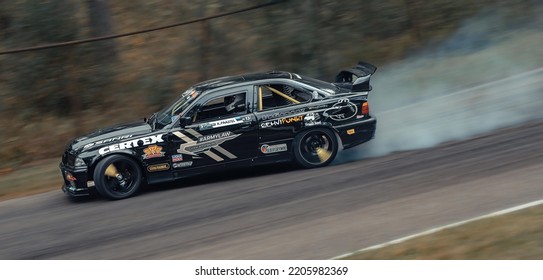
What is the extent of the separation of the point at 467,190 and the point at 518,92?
16.9 ft

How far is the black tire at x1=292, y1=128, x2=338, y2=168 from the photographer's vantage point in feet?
37.3

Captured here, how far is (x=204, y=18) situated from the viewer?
15.5m

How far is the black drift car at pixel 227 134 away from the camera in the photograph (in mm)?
10836

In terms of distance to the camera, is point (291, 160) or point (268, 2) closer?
point (291, 160)

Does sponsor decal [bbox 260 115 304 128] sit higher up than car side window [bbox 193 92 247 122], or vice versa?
car side window [bbox 193 92 247 122]

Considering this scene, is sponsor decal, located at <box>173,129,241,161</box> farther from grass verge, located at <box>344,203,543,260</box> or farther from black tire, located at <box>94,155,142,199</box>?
grass verge, located at <box>344,203,543,260</box>

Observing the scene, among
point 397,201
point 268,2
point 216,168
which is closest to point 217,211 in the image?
point 216,168

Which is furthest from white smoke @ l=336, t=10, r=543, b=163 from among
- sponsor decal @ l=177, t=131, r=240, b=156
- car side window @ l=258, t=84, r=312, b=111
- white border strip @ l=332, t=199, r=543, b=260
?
white border strip @ l=332, t=199, r=543, b=260

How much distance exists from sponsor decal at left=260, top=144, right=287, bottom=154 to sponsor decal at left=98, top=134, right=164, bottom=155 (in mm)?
1553

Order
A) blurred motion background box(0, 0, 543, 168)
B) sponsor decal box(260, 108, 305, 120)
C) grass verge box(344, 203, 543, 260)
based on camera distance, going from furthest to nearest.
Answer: blurred motion background box(0, 0, 543, 168) < sponsor decal box(260, 108, 305, 120) < grass verge box(344, 203, 543, 260)

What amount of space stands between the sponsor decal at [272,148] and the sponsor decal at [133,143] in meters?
1.55

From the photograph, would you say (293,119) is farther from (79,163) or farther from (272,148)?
(79,163)

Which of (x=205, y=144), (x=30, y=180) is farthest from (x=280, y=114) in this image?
(x=30, y=180)

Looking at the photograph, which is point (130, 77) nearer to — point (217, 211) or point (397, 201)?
point (217, 211)
